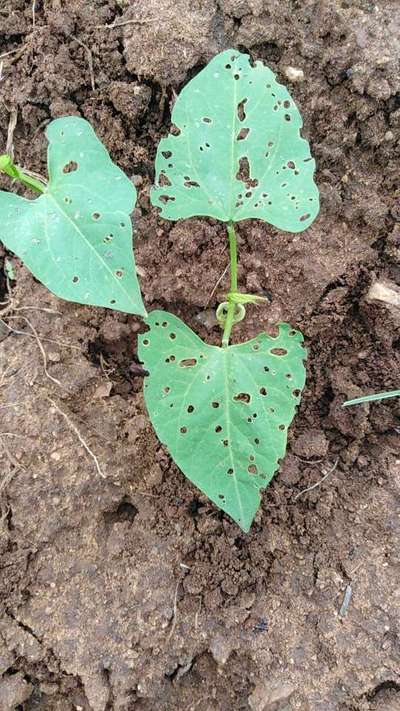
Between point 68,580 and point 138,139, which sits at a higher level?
point 138,139

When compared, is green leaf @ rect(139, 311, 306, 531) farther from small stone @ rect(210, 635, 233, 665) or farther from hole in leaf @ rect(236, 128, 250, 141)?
hole in leaf @ rect(236, 128, 250, 141)

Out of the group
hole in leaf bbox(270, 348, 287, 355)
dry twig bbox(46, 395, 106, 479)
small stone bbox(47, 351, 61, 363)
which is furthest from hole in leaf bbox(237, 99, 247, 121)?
dry twig bbox(46, 395, 106, 479)

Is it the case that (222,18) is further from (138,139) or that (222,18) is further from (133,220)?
(133,220)

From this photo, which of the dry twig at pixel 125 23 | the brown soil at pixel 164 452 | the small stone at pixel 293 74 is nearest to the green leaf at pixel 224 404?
the brown soil at pixel 164 452

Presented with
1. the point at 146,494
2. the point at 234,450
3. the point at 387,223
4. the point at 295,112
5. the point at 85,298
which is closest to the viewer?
the point at 85,298

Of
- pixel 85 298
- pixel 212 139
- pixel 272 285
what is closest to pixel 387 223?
pixel 272 285

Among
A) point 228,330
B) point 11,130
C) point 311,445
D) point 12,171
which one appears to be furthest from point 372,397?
point 11,130

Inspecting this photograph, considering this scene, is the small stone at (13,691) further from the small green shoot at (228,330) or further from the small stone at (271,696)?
the small green shoot at (228,330)
